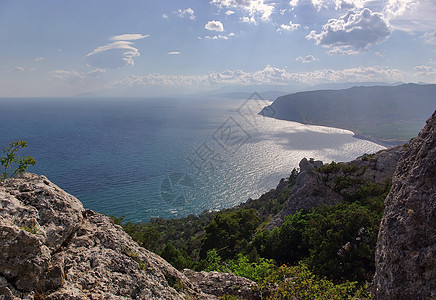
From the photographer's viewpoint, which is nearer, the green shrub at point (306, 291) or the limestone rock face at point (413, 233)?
the limestone rock face at point (413, 233)

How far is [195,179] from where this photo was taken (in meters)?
85.9

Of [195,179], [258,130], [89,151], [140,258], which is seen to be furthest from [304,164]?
[258,130]

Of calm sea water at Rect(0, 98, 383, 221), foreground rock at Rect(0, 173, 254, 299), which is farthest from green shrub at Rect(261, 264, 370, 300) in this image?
calm sea water at Rect(0, 98, 383, 221)

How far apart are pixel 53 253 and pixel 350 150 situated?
131158 mm

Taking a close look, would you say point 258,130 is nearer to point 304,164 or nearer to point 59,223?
point 304,164

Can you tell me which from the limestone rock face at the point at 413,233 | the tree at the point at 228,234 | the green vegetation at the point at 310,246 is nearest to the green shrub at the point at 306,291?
the green vegetation at the point at 310,246

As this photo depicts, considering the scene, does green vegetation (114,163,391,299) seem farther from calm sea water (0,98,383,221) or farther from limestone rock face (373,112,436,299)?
calm sea water (0,98,383,221)

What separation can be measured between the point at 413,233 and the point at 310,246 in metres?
13.3

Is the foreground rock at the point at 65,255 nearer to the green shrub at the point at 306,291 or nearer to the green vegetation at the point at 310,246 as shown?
the green shrub at the point at 306,291

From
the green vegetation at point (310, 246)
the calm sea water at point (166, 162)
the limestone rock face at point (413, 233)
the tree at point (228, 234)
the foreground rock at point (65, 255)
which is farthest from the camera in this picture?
the calm sea water at point (166, 162)

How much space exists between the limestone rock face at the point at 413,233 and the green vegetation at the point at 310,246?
1967mm

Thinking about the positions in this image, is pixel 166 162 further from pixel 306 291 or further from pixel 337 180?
pixel 306 291

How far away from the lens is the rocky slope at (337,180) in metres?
26.0

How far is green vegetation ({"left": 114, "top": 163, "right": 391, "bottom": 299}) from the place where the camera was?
10.9m
